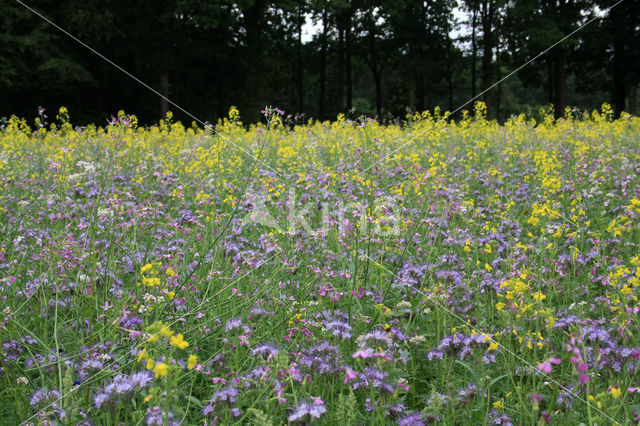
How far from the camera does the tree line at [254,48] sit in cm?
1984

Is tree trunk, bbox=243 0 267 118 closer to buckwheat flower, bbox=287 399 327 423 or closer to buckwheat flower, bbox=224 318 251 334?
buckwheat flower, bbox=224 318 251 334

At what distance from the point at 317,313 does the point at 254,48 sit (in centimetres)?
2162

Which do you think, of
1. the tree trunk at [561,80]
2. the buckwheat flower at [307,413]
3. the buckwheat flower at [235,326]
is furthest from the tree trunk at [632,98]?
the buckwheat flower at [307,413]

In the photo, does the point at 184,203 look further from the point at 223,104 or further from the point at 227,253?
the point at 223,104

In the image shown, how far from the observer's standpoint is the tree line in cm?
1984

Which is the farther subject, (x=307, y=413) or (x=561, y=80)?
(x=561, y=80)

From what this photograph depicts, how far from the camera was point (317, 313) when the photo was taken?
8.14ft

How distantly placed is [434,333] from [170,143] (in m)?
6.92

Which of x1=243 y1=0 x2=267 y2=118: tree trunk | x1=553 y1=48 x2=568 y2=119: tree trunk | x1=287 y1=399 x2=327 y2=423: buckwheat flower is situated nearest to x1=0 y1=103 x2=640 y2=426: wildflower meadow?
x1=287 y1=399 x2=327 y2=423: buckwheat flower

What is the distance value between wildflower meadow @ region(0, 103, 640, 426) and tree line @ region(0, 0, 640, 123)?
31.0 feet

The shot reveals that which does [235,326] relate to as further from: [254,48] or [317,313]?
[254,48]

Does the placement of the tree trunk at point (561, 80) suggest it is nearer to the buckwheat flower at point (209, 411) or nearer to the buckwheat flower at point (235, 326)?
the buckwheat flower at point (235, 326)

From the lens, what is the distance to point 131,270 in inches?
109

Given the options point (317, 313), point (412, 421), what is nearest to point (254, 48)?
point (317, 313)
